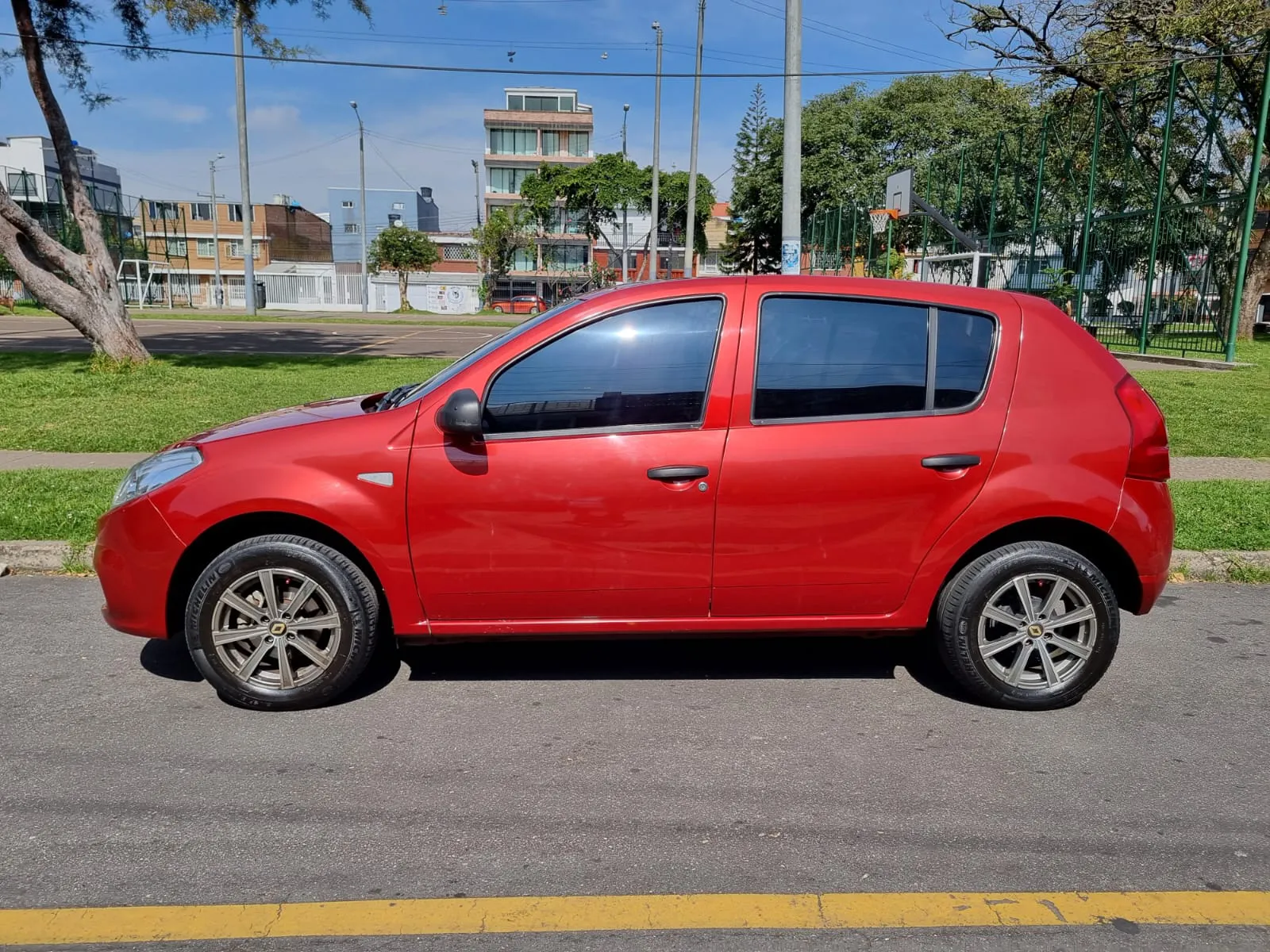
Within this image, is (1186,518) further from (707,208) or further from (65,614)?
(707,208)

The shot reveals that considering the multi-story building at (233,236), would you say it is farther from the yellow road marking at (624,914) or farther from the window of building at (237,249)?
the yellow road marking at (624,914)

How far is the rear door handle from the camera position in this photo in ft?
13.0

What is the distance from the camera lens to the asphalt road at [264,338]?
66.4 ft

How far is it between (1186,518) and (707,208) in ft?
179

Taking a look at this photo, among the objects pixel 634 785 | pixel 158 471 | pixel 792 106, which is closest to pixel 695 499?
pixel 634 785

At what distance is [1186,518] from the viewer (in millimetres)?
6824

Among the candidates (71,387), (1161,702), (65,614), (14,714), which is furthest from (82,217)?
(1161,702)

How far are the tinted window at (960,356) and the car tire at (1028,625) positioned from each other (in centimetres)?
65

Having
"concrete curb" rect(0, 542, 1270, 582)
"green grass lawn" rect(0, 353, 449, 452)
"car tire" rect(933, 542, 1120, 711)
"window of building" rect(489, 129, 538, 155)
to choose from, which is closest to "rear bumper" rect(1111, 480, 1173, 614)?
"car tire" rect(933, 542, 1120, 711)

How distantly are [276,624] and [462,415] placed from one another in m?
1.15

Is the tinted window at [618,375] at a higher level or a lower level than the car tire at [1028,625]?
higher

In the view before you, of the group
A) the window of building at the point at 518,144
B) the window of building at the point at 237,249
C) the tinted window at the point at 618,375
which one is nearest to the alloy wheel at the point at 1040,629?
the tinted window at the point at 618,375

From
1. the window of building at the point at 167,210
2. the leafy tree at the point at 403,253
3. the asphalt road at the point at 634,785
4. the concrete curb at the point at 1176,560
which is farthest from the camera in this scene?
the window of building at the point at 167,210

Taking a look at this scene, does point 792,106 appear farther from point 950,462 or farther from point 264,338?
point 264,338
